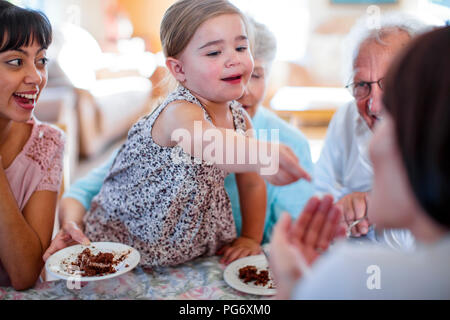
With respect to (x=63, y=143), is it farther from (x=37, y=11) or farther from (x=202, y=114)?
(x=202, y=114)

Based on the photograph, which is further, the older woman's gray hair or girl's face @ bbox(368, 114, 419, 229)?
the older woman's gray hair

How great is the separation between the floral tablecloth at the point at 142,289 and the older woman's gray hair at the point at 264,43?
0.67 metres

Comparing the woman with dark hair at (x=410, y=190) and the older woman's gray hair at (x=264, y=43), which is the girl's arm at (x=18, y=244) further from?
the older woman's gray hair at (x=264, y=43)

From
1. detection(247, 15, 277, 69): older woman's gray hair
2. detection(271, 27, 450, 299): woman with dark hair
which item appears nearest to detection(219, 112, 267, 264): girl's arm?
detection(247, 15, 277, 69): older woman's gray hair

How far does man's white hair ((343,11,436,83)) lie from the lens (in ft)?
3.54

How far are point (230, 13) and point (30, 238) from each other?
0.62m

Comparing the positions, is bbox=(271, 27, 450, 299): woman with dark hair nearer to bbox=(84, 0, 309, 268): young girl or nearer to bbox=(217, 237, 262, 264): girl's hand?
bbox=(84, 0, 309, 268): young girl

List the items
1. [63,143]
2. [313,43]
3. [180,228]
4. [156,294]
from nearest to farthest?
[156,294] → [180,228] → [63,143] → [313,43]

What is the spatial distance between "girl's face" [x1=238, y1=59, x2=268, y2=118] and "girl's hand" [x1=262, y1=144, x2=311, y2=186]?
0.59 m

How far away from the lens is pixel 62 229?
3.39 ft

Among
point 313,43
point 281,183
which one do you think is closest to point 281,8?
point 313,43

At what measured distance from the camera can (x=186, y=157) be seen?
3.01 ft

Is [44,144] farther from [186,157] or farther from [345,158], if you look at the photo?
[345,158]

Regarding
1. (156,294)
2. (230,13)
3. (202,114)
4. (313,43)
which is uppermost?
(313,43)
